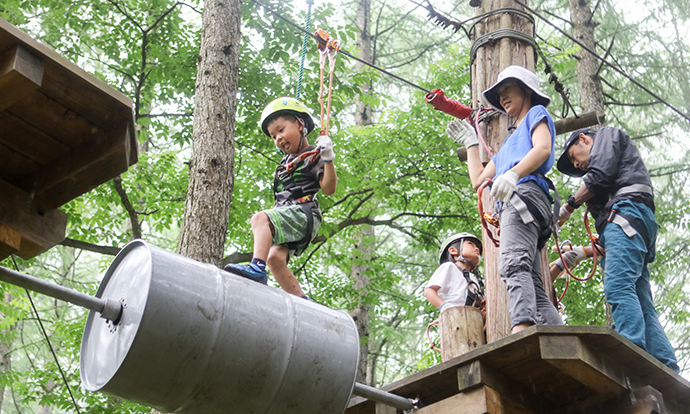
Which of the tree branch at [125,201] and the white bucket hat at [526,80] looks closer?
the white bucket hat at [526,80]

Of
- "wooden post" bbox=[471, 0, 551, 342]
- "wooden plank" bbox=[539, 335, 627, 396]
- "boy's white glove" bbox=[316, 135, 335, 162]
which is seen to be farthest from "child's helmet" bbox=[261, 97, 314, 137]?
"wooden plank" bbox=[539, 335, 627, 396]

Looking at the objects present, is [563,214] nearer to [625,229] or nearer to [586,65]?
[625,229]

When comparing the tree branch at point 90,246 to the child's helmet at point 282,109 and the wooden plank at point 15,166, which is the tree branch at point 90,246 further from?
the wooden plank at point 15,166

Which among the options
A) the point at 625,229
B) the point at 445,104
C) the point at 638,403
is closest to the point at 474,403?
the point at 638,403

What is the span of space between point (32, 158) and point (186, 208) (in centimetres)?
256

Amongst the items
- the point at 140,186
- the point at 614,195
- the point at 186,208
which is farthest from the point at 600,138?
the point at 140,186

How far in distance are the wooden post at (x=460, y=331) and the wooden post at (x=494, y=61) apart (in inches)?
5.4

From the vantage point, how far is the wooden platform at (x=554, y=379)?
328 cm

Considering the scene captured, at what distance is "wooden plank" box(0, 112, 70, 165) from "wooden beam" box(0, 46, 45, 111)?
30 cm

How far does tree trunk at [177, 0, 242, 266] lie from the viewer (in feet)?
18.3

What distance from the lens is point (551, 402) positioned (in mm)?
3869

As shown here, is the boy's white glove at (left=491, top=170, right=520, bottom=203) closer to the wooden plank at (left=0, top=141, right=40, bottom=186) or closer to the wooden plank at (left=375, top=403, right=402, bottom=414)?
the wooden plank at (left=375, top=403, right=402, bottom=414)

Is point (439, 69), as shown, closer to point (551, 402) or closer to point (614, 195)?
point (614, 195)

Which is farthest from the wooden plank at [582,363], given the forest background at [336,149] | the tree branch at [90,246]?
the tree branch at [90,246]
